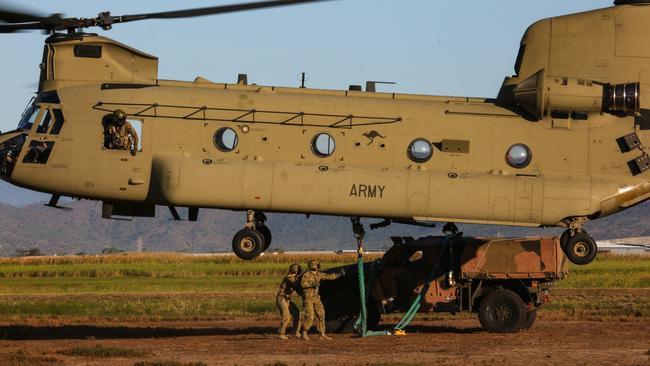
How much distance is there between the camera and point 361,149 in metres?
23.0

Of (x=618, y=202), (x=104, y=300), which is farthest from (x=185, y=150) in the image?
(x=104, y=300)

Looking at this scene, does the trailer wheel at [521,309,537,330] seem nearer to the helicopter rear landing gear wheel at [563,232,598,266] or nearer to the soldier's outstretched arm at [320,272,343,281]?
the helicopter rear landing gear wheel at [563,232,598,266]

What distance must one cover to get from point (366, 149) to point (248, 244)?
2862 mm

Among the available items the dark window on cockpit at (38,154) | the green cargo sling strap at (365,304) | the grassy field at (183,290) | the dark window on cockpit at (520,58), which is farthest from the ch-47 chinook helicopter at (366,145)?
the grassy field at (183,290)

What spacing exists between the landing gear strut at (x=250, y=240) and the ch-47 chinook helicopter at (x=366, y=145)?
3cm

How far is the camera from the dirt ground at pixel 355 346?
20734 millimetres

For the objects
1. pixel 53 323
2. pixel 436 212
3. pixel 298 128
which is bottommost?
pixel 53 323

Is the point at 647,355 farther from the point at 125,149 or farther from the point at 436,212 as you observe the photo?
the point at 125,149

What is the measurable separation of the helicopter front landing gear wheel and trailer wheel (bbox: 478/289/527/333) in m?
2.59

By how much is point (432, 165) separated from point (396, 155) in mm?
706

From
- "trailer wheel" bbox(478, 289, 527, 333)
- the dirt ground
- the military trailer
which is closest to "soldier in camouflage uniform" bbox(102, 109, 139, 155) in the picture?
the dirt ground

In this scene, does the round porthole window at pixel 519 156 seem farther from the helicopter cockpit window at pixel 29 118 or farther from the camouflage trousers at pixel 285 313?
the helicopter cockpit window at pixel 29 118

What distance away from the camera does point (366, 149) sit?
23.0 m

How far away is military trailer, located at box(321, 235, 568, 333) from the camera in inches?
989
